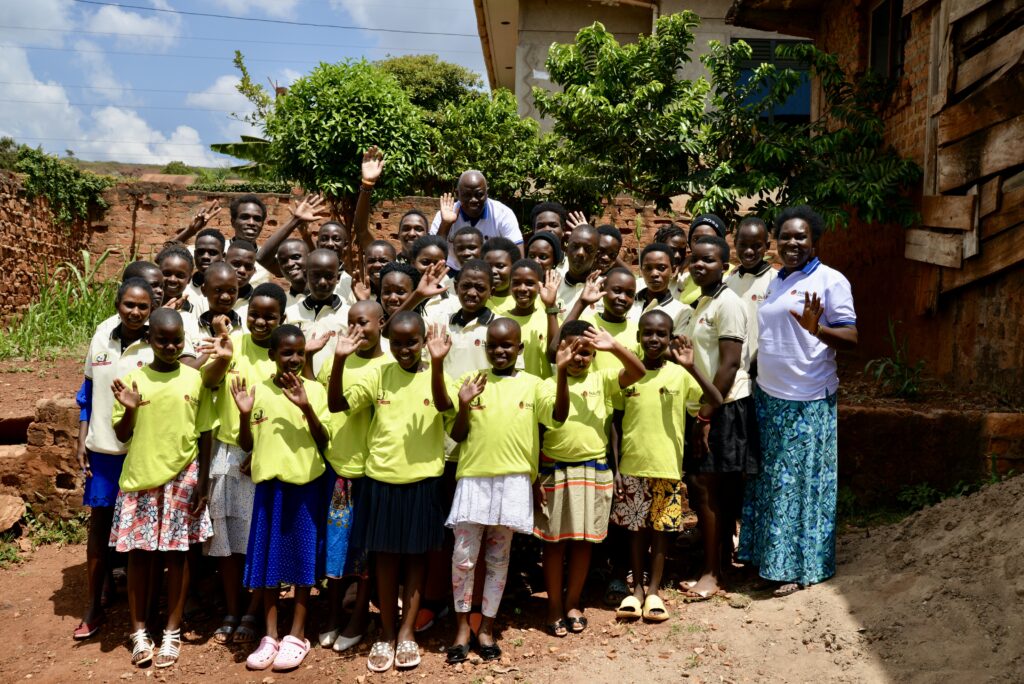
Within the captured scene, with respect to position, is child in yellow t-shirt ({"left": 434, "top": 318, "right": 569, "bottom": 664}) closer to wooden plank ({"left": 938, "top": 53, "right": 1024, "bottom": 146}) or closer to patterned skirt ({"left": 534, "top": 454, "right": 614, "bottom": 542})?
patterned skirt ({"left": 534, "top": 454, "right": 614, "bottom": 542})

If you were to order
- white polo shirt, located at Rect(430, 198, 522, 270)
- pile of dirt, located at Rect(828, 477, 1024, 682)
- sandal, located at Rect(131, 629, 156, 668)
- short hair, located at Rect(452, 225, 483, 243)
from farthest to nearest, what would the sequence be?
white polo shirt, located at Rect(430, 198, 522, 270) < short hair, located at Rect(452, 225, 483, 243) < sandal, located at Rect(131, 629, 156, 668) < pile of dirt, located at Rect(828, 477, 1024, 682)

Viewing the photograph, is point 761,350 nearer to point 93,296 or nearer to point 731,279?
point 731,279

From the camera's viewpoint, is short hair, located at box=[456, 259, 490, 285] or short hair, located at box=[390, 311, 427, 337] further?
short hair, located at box=[456, 259, 490, 285]

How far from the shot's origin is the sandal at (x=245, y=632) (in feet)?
14.1

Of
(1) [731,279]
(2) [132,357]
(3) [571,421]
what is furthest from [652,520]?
(2) [132,357]

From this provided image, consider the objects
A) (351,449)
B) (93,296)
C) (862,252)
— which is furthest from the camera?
(93,296)

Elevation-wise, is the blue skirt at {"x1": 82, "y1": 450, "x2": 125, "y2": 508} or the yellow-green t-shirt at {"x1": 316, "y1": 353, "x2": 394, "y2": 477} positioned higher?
the yellow-green t-shirt at {"x1": 316, "y1": 353, "x2": 394, "y2": 477}

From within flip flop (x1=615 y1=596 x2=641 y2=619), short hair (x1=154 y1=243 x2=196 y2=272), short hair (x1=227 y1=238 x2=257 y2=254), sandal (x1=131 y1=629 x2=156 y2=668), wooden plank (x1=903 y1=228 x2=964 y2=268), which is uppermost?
wooden plank (x1=903 y1=228 x2=964 y2=268)

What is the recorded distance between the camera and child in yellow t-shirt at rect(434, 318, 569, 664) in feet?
13.1

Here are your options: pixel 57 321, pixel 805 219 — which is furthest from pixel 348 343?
pixel 57 321

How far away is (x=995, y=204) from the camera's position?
5.84 metres

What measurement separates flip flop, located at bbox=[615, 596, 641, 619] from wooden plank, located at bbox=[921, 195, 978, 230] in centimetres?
368

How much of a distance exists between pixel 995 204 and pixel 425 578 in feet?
14.4

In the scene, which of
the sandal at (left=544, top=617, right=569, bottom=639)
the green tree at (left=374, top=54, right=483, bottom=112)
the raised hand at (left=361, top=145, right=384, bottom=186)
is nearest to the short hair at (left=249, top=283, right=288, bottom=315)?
the raised hand at (left=361, top=145, right=384, bottom=186)
